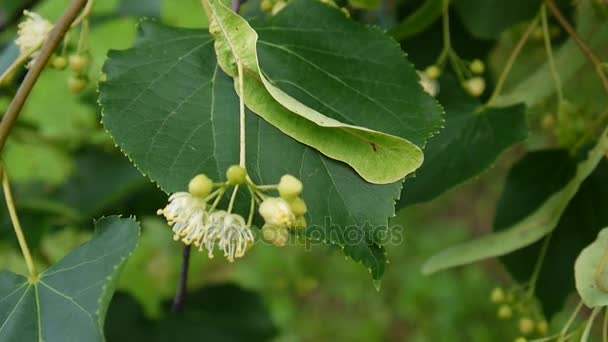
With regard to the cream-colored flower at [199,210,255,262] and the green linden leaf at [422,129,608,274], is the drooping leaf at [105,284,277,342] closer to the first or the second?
the green linden leaf at [422,129,608,274]

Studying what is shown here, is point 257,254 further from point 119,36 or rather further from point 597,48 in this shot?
point 597,48

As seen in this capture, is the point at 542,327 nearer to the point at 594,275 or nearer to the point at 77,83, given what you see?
the point at 594,275

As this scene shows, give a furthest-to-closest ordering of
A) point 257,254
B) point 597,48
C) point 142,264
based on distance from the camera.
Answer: point 257,254 → point 142,264 → point 597,48

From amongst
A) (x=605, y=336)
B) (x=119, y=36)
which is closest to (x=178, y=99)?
(x=605, y=336)

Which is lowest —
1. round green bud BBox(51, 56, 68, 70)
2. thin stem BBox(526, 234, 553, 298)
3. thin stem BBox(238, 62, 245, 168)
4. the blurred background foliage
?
the blurred background foliage

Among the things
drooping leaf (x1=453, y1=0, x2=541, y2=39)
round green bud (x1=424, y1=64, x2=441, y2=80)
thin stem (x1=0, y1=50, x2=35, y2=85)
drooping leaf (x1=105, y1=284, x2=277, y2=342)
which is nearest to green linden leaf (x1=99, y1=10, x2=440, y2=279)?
thin stem (x1=0, y1=50, x2=35, y2=85)

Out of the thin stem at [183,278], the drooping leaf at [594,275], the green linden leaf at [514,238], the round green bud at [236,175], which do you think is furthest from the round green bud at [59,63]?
the drooping leaf at [594,275]
